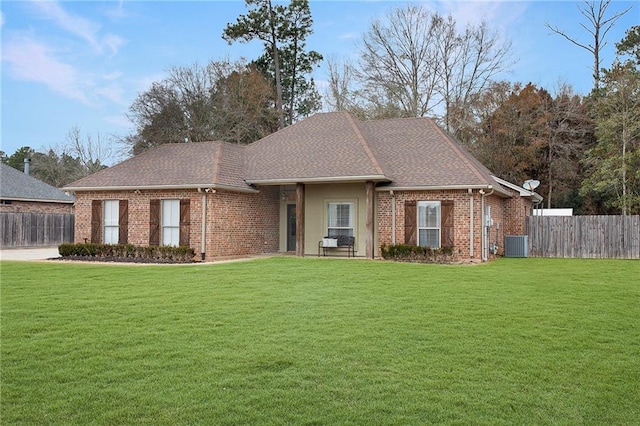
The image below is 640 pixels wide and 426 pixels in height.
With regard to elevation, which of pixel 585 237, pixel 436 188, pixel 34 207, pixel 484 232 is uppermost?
pixel 436 188

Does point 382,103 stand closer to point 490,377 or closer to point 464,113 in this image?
point 464,113

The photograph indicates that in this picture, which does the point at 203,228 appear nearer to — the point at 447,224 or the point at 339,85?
the point at 447,224

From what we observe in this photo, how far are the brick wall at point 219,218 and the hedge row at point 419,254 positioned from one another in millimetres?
5394

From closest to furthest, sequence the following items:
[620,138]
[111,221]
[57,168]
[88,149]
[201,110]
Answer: [111,221] < [620,138] < [201,110] < [57,168] < [88,149]

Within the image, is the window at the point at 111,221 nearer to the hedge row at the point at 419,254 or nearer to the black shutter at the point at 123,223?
the black shutter at the point at 123,223

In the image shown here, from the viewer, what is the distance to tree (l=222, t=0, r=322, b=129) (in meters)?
39.9

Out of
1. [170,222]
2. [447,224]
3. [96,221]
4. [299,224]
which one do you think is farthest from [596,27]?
[96,221]

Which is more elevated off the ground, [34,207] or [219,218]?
[34,207]

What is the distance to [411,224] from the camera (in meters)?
18.8

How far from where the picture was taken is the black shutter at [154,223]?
19547mm

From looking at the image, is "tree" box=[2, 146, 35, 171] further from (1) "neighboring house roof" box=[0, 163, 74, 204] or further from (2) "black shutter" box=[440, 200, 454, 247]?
(2) "black shutter" box=[440, 200, 454, 247]

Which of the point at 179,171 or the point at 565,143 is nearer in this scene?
the point at 179,171

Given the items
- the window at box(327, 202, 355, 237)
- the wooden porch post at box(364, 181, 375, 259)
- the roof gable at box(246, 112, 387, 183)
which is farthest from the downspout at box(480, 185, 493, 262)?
the window at box(327, 202, 355, 237)

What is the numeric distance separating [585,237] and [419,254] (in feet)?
27.0
